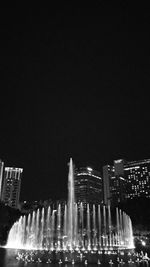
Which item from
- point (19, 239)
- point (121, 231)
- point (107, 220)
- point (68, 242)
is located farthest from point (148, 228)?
point (19, 239)

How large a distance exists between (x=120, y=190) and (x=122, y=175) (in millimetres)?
10937

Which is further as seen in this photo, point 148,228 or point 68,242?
point 148,228

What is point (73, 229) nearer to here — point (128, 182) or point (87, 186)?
point (87, 186)

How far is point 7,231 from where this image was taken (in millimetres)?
59188

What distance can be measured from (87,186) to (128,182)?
27587 mm

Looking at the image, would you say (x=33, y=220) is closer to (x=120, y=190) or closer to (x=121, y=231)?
(x=121, y=231)

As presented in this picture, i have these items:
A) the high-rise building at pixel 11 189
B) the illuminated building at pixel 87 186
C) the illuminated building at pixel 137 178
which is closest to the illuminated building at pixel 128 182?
the illuminated building at pixel 137 178

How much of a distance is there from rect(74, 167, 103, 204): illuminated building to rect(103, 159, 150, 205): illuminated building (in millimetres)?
8183

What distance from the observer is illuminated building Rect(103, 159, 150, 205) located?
582 feet

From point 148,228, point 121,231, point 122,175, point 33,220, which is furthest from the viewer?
point 122,175

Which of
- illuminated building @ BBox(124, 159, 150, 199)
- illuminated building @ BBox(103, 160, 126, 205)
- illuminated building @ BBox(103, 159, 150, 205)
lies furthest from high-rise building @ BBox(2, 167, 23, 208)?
illuminated building @ BBox(124, 159, 150, 199)

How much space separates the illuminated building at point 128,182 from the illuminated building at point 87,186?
8183 millimetres

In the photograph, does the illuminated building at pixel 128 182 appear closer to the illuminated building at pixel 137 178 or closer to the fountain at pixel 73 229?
the illuminated building at pixel 137 178

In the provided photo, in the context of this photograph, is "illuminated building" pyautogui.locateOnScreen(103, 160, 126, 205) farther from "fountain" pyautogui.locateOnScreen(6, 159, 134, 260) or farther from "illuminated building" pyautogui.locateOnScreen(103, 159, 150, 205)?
"fountain" pyautogui.locateOnScreen(6, 159, 134, 260)
